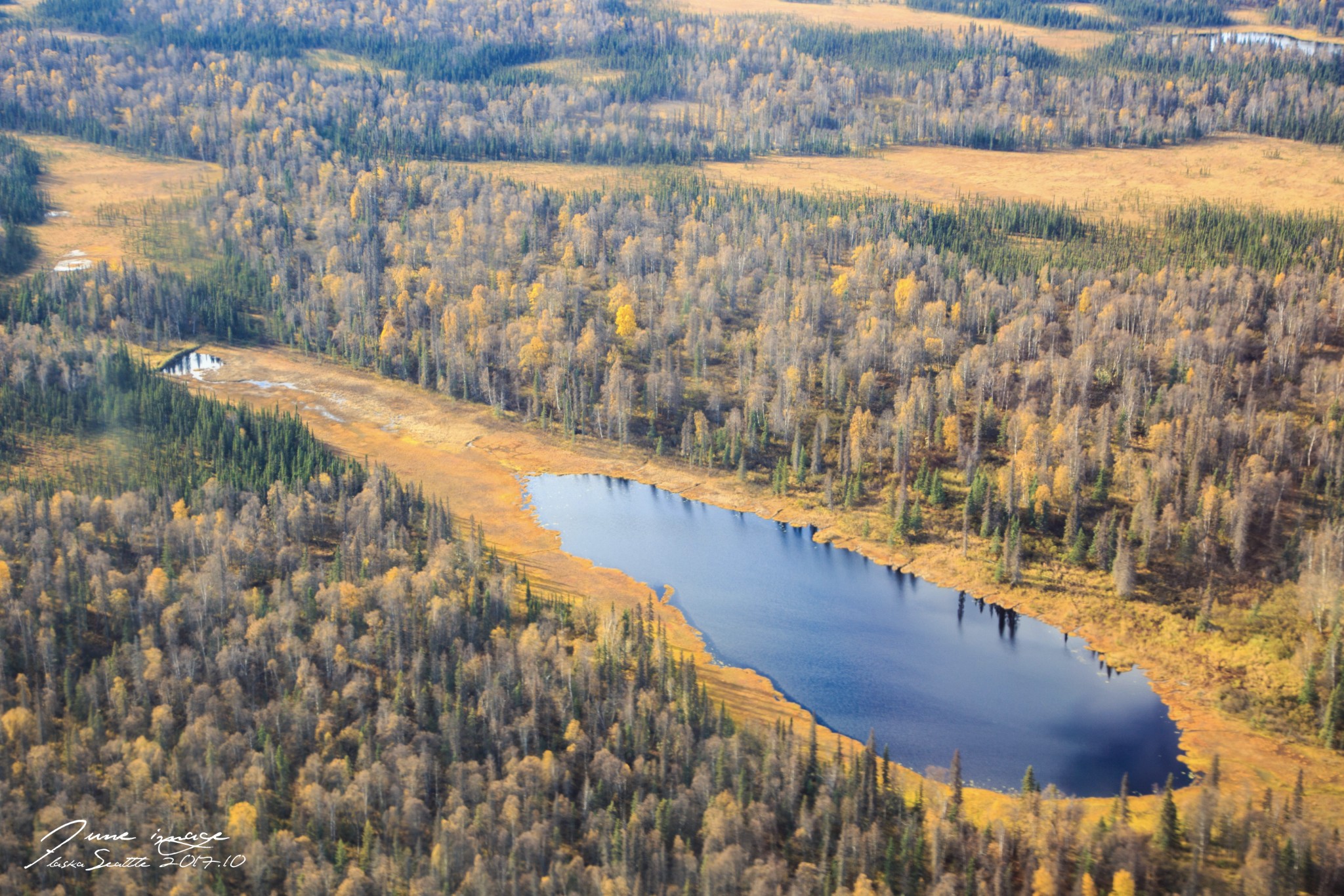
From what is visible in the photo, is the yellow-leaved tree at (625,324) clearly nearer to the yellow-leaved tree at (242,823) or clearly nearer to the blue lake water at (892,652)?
the blue lake water at (892,652)

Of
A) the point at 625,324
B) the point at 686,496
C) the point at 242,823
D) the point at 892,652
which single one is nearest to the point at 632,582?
the point at 686,496

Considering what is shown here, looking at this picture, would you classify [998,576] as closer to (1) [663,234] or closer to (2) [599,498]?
(2) [599,498]

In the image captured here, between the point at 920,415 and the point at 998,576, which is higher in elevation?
the point at 920,415

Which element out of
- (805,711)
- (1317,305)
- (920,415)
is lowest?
(805,711)

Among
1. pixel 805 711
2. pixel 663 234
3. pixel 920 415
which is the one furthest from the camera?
pixel 663 234

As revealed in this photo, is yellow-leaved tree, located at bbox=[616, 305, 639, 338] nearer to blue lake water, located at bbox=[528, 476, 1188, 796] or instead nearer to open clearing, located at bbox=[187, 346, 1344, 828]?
open clearing, located at bbox=[187, 346, 1344, 828]

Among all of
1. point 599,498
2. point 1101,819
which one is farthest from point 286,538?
point 1101,819
